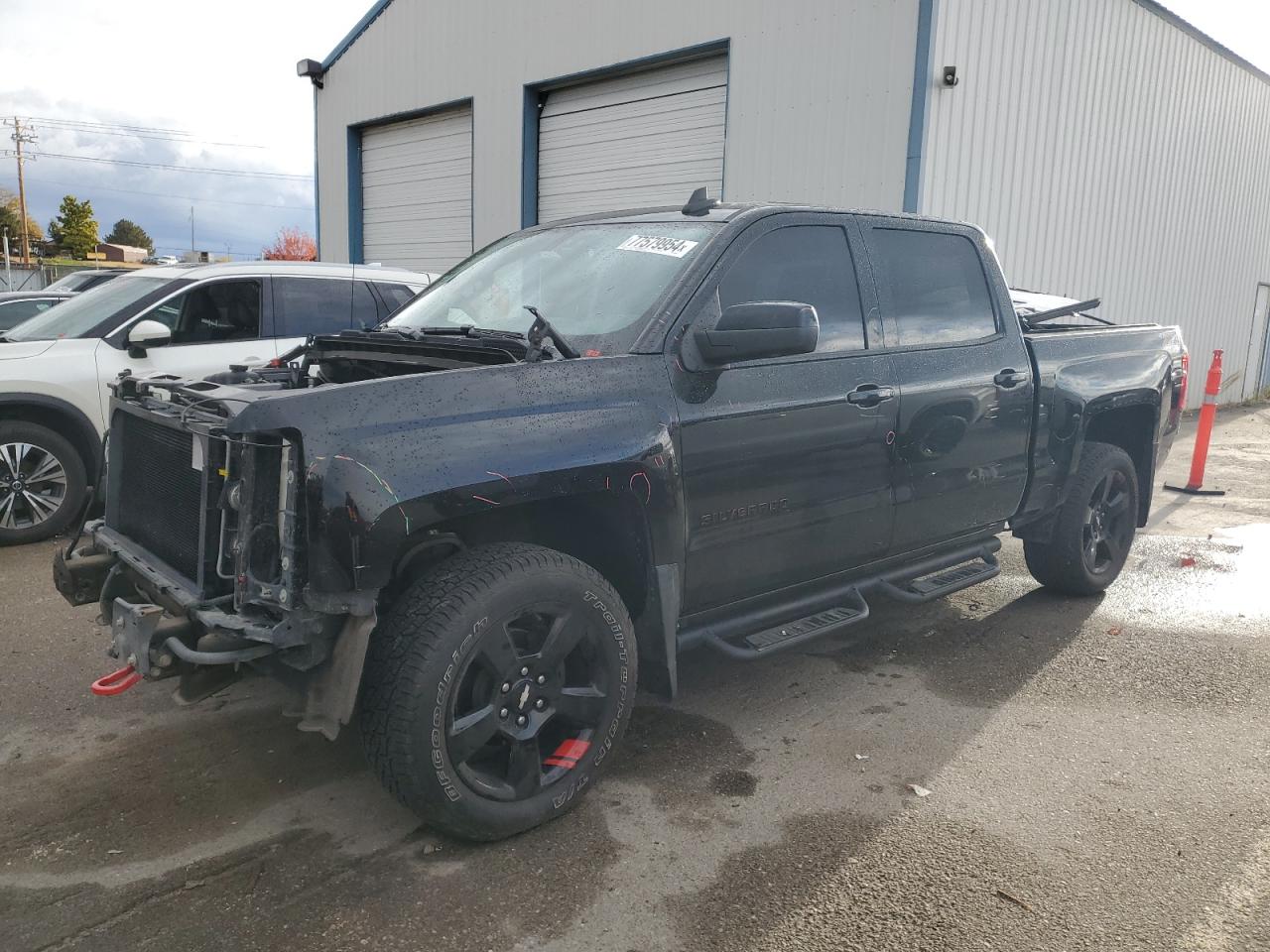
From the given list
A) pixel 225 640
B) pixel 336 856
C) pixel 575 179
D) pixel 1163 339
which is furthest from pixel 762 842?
pixel 575 179

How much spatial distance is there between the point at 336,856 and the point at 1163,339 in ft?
17.3

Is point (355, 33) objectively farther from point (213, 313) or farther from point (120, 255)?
point (120, 255)

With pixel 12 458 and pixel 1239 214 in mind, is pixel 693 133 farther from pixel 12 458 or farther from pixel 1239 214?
pixel 1239 214

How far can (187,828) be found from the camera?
307 cm

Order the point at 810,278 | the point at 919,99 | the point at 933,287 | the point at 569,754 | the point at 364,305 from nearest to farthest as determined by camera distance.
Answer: the point at 569,754
the point at 810,278
the point at 933,287
the point at 364,305
the point at 919,99

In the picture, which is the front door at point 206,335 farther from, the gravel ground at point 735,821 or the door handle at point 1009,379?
the door handle at point 1009,379

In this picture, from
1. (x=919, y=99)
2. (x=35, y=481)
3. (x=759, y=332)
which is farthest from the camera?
(x=919, y=99)

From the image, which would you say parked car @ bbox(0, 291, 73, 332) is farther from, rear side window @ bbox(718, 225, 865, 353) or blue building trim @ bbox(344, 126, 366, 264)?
rear side window @ bbox(718, 225, 865, 353)

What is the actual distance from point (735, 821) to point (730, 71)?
31.7 ft

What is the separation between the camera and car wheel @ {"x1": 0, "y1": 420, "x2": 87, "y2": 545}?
628cm

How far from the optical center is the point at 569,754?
10.2ft

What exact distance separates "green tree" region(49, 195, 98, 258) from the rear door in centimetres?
7619

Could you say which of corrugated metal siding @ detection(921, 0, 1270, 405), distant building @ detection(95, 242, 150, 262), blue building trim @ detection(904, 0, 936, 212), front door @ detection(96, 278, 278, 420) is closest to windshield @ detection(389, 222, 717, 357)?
front door @ detection(96, 278, 278, 420)

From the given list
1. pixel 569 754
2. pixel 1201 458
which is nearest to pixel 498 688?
pixel 569 754
